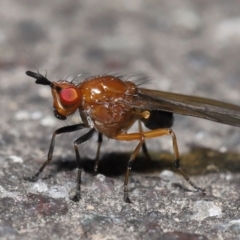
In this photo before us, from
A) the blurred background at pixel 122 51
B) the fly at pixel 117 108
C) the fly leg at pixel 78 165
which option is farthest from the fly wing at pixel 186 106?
the blurred background at pixel 122 51

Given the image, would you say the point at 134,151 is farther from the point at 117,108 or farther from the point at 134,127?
the point at 134,127

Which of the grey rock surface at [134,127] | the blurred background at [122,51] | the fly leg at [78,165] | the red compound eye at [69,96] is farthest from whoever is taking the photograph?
the blurred background at [122,51]

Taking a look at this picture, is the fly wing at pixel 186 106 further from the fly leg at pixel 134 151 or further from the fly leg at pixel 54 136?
the fly leg at pixel 54 136

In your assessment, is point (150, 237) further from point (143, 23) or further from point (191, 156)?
point (143, 23)

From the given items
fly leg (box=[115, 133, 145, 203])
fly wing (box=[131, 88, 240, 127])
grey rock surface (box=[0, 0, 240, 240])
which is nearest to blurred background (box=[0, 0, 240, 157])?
grey rock surface (box=[0, 0, 240, 240])

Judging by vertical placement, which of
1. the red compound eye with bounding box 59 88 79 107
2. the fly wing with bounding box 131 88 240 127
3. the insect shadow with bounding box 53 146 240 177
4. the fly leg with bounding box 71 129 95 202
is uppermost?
the red compound eye with bounding box 59 88 79 107

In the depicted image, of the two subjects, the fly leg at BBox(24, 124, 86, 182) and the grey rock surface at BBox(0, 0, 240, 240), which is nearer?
the grey rock surface at BBox(0, 0, 240, 240)

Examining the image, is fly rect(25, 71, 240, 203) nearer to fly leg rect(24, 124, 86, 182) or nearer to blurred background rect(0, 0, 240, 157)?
fly leg rect(24, 124, 86, 182)

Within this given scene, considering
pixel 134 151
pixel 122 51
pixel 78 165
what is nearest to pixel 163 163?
pixel 134 151
